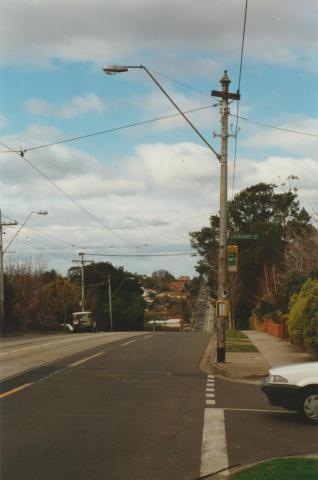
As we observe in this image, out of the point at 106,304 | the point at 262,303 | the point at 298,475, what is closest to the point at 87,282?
the point at 106,304

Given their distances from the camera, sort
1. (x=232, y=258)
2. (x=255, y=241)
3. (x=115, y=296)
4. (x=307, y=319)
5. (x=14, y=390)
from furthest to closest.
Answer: (x=115, y=296), (x=255, y=241), (x=232, y=258), (x=307, y=319), (x=14, y=390)

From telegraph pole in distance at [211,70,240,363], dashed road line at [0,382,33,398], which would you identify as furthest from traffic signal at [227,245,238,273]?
dashed road line at [0,382,33,398]

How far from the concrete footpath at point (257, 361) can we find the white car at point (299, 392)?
6.28 metres

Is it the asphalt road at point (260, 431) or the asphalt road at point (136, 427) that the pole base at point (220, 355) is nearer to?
the asphalt road at point (136, 427)

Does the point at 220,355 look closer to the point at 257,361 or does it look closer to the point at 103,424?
the point at 257,361

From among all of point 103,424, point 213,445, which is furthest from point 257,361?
point 213,445

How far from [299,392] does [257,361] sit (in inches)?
411

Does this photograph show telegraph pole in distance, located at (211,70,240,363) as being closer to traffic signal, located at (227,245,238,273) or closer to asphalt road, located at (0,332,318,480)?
traffic signal, located at (227,245,238,273)

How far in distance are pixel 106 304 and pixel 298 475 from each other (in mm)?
79466

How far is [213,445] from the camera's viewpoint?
8.43 meters

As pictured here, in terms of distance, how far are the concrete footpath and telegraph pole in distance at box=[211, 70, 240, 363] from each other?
34.6 inches

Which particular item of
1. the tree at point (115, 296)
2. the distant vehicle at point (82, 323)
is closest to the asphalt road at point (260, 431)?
the distant vehicle at point (82, 323)

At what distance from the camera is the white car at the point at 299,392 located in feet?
32.9

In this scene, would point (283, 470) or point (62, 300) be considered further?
point (62, 300)
